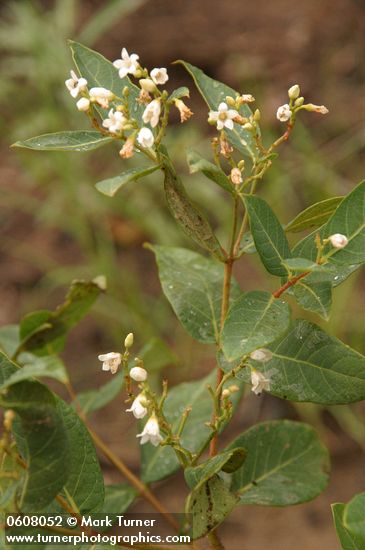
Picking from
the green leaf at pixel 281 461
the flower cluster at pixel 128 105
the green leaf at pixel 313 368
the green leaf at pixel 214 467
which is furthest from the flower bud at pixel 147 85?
the green leaf at pixel 281 461

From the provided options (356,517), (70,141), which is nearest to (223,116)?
(70,141)

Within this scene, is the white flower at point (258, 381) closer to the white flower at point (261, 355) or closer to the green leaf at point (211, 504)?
the white flower at point (261, 355)

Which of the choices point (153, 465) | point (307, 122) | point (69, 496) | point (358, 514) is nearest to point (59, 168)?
point (307, 122)

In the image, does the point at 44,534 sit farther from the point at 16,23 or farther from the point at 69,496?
the point at 16,23

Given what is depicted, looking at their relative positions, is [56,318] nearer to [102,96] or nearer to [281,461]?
[102,96]

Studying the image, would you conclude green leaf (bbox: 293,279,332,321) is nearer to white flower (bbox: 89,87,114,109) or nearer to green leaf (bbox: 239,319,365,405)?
green leaf (bbox: 239,319,365,405)

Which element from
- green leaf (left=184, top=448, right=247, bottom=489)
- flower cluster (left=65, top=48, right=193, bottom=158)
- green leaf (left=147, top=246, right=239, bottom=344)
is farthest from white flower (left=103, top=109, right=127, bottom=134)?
green leaf (left=184, top=448, right=247, bottom=489)
